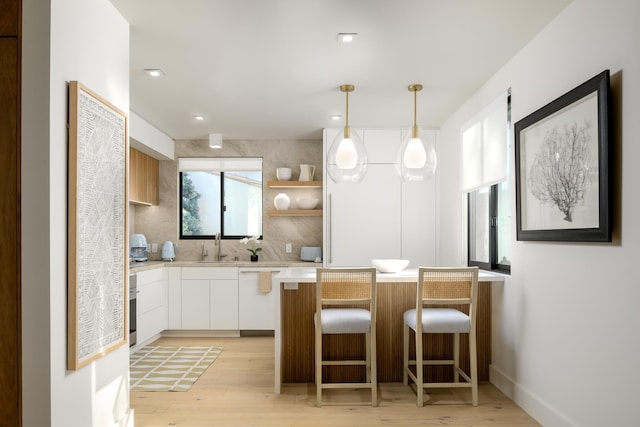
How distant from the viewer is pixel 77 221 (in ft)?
7.38

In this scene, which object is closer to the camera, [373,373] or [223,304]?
[373,373]

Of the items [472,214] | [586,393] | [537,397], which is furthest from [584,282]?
[472,214]

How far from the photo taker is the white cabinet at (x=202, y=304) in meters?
5.89

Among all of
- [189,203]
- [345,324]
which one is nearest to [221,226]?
[189,203]

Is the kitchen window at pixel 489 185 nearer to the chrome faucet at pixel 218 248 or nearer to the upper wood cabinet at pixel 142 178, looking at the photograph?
the chrome faucet at pixel 218 248

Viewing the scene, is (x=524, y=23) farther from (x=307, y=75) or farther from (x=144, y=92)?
(x=144, y=92)

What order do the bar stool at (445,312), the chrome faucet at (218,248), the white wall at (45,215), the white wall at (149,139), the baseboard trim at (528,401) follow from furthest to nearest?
the chrome faucet at (218,248) < the white wall at (149,139) < the bar stool at (445,312) < the baseboard trim at (528,401) < the white wall at (45,215)

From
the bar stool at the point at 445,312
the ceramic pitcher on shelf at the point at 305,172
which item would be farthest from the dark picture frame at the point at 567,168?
the ceramic pitcher on shelf at the point at 305,172

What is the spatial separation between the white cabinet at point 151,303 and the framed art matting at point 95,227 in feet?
7.68

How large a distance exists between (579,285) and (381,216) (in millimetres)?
3165

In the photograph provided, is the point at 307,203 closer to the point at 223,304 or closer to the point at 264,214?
the point at 264,214

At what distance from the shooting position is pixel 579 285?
2.64 meters

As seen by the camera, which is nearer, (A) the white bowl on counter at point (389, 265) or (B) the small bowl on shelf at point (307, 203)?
(A) the white bowl on counter at point (389, 265)
